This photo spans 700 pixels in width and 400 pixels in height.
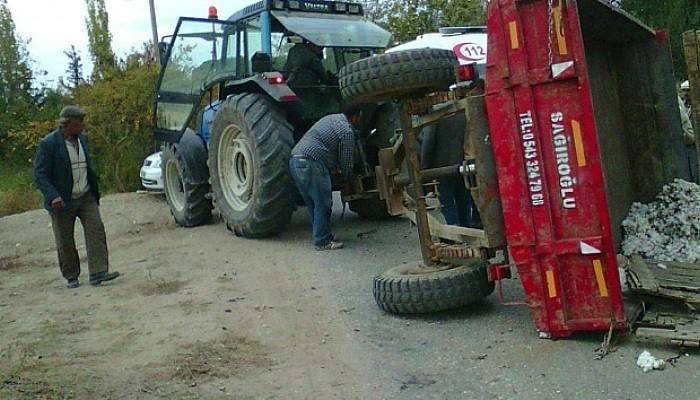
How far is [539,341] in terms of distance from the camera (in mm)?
4352

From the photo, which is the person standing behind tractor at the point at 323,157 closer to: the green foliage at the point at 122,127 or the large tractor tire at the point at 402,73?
the large tractor tire at the point at 402,73

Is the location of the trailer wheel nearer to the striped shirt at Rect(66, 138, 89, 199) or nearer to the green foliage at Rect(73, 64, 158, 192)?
the striped shirt at Rect(66, 138, 89, 199)

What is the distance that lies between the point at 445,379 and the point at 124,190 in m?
13.0

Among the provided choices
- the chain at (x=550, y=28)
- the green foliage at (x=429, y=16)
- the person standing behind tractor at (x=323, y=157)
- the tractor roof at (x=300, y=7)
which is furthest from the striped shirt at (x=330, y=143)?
the green foliage at (x=429, y=16)

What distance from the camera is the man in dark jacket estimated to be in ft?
20.2

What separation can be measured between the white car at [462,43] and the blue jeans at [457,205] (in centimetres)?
248

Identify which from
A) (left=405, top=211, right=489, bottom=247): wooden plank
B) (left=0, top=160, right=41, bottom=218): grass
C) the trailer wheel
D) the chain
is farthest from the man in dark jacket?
(left=0, top=160, right=41, bottom=218): grass

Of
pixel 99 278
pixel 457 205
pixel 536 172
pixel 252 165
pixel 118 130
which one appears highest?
pixel 118 130

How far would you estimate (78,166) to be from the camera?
6832 millimetres

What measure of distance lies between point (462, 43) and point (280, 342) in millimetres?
5841

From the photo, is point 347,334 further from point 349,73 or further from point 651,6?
point 651,6

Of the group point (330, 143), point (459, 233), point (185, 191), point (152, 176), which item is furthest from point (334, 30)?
point (152, 176)

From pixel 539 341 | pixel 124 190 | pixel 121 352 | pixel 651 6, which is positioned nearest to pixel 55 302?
pixel 121 352

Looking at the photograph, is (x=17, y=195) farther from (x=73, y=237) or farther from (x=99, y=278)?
(x=99, y=278)
